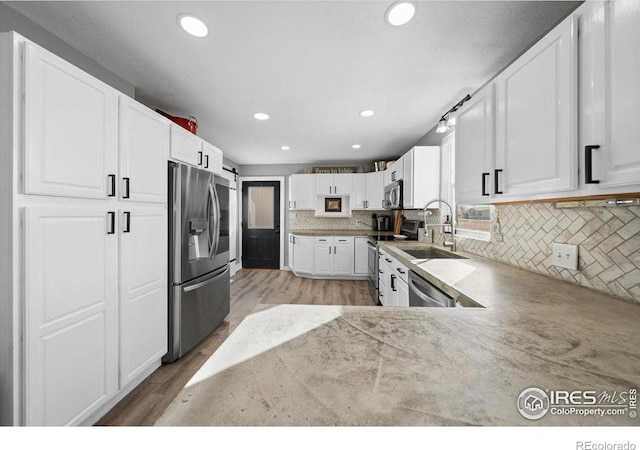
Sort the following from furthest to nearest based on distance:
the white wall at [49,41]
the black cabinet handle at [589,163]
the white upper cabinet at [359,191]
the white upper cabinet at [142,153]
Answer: the white upper cabinet at [359,191], the white upper cabinet at [142,153], the white wall at [49,41], the black cabinet handle at [589,163]

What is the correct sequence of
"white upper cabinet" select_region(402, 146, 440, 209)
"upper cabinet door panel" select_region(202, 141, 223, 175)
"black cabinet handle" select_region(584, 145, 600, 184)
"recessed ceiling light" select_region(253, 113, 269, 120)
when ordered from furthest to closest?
"white upper cabinet" select_region(402, 146, 440, 209) → "recessed ceiling light" select_region(253, 113, 269, 120) → "upper cabinet door panel" select_region(202, 141, 223, 175) → "black cabinet handle" select_region(584, 145, 600, 184)

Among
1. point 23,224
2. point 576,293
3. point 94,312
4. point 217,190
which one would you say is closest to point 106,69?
point 217,190

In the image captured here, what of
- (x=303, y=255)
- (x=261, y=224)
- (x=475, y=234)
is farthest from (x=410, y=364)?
(x=261, y=224)

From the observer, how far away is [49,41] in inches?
60.1

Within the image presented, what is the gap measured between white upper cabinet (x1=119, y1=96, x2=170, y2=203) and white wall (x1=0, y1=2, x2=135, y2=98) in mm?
538

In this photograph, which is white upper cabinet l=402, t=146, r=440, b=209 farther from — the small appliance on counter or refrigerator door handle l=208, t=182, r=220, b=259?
refrigerator door handle l=208, t=182, r=220, b=259

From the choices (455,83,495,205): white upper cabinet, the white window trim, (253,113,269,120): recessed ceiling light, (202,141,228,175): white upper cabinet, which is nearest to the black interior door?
(253,113,269,120): recessed ceiling light

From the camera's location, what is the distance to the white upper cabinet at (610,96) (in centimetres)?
75

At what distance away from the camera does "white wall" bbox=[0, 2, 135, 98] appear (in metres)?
1.34

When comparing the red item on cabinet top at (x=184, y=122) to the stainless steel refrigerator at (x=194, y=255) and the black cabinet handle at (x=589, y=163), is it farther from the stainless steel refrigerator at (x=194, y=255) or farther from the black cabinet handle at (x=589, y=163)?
the black cabinet handle at (x=589, y=163)

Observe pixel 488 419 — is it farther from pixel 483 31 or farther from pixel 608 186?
pixel 483 31

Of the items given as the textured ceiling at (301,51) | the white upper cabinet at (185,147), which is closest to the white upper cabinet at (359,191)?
the textured ceiling at (301,51)

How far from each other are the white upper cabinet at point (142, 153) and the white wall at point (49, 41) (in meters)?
0.54

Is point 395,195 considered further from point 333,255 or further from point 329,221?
point 329,221
